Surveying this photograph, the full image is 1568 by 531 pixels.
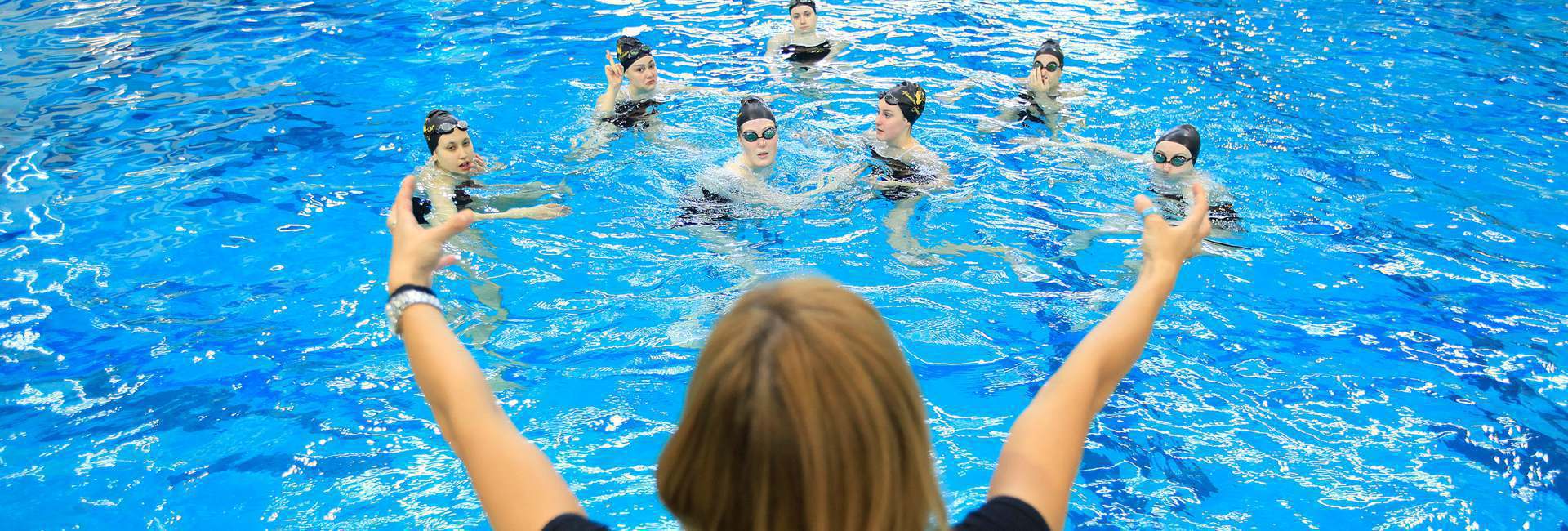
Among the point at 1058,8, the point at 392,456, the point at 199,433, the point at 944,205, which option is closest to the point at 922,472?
the point at 392,456

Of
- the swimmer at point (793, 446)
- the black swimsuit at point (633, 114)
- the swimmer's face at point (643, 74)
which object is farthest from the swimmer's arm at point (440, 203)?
the swimmer at point (793, 446)

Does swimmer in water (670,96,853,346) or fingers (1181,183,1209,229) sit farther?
swimmer in water (670,96,853,346)

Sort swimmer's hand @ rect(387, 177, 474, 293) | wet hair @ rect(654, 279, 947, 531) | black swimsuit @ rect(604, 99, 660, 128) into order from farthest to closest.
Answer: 1. black swimsuit @ rect(604, 99, 660, 128)
2. swimmer's hand @ rect(387, 177, 474, 293)
3. wet hair @ rect(654, 279, 947, 531)

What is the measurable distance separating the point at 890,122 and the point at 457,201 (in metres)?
2.88

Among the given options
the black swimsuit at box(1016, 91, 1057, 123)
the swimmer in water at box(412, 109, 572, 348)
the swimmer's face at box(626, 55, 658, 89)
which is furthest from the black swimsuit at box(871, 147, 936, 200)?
the swimmer's face at box(626, 55, 658, 89)

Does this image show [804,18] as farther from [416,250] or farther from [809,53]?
[416,250]

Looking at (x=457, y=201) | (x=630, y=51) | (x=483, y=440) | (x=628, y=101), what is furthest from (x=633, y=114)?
(x=483, y=440)

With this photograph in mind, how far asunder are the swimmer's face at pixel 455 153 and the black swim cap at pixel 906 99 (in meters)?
2.76

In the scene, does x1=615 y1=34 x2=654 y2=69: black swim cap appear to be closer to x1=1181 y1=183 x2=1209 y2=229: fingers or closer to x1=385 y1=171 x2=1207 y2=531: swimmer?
x1=1181 y1=183 x2=1209 y2=229: fingers

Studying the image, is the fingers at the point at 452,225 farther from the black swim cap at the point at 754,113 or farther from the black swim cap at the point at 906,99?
the black swim cap at the point at 906,99

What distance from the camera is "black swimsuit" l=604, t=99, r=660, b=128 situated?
25.5 feet

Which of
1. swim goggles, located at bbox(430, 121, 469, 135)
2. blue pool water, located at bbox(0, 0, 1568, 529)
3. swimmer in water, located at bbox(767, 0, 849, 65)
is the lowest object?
blue pool water, located at bbox(0, 0, 1568, 529)

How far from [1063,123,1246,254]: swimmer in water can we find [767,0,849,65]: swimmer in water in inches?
159

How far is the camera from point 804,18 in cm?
986
